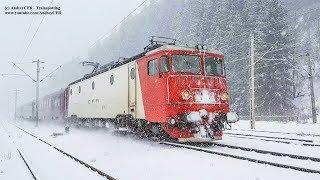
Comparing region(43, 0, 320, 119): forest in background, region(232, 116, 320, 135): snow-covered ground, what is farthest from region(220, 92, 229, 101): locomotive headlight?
region(43, 0, 320, 119): forest in background

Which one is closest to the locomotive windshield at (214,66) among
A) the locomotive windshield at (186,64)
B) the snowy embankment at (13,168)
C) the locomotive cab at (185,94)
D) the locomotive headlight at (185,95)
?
the locomotive cab at (185,94)

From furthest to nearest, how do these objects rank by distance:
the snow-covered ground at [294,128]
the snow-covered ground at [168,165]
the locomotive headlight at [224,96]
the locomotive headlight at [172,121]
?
the snow-covered ground at [294,128] < the locomotive headlight at [224,96] < the locomotive headlight at [172,121] < the snow-covered ground at [168,165]

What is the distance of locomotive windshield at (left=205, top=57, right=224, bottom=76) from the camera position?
48.0ft

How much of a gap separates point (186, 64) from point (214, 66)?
130cm

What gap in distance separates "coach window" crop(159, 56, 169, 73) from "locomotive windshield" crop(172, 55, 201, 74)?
0.22 m

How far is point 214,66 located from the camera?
14.9 m

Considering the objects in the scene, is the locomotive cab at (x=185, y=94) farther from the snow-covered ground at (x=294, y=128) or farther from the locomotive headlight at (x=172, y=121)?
the snow-covered ground at (x=294, y=128)

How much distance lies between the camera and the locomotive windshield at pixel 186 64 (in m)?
13.9

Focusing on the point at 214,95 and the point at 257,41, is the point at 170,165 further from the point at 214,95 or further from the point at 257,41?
the point at 257,41

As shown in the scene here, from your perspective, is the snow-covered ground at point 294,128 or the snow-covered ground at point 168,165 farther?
the snow-covered ground at point 294,128

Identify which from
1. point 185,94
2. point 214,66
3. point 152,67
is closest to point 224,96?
point 214,66

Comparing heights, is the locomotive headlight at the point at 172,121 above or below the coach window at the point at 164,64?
below

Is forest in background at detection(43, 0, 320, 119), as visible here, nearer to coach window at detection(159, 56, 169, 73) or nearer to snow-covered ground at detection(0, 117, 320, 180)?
coach window at detection(159, 56, 169, 73)

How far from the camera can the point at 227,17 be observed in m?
53.4
